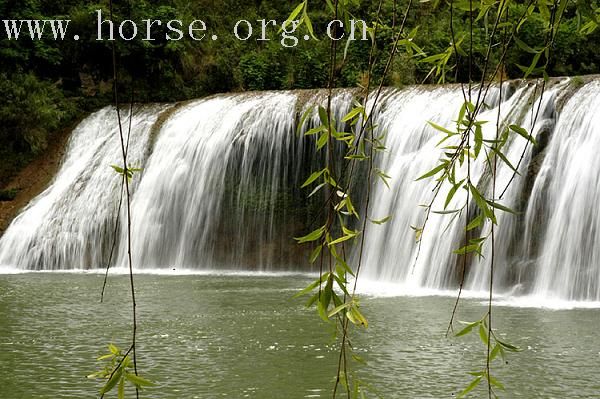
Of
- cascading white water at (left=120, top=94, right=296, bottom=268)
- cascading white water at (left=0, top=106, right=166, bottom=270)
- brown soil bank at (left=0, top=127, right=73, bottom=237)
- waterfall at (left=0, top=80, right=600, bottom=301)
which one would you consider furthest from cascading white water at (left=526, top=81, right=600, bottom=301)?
brown soil bank at (left=0, top=127, right=73, bottom=237)

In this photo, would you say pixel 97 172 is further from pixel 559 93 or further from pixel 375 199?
pixel 559 93

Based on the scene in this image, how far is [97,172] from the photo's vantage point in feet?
59.2

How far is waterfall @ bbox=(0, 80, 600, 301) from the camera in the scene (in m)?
11.8

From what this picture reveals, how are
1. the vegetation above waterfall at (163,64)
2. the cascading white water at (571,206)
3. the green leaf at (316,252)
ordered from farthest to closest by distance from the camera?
1. the vegetation above waterfall at (163,64)
2. the cascading white water at (571,206)
3. the green leaf at (316,252)

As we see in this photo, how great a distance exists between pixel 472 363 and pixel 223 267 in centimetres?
961

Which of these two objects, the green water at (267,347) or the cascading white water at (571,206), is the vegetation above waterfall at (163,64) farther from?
the green water at (267,347)

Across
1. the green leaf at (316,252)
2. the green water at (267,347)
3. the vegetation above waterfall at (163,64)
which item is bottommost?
the green water at (267,347)

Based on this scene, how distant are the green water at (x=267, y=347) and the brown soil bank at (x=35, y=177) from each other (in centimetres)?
721

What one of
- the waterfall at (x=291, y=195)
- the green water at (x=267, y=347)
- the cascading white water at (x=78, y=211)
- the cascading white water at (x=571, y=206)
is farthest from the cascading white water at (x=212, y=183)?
the cascading white water at (x=571, y=206)

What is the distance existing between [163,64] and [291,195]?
6.82 metres

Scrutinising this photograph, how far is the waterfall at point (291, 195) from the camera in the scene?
1182 cm

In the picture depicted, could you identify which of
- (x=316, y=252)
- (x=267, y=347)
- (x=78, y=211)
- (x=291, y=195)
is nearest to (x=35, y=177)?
(x=78, y=211)

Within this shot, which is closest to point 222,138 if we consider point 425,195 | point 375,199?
point 375,199

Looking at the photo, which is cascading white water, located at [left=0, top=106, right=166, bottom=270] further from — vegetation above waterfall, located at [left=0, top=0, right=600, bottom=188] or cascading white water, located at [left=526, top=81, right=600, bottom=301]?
cascading white water, located at [left=526, top=81, right=600, bottom=301]
